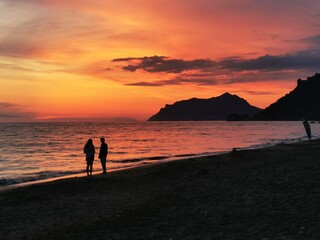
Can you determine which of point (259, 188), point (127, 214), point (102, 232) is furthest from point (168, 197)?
point (102, 232)

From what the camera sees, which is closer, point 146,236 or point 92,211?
point 146,236

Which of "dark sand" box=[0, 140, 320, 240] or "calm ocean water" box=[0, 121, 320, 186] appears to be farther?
"calm ocean water" box=[0, 121, 320, 186]

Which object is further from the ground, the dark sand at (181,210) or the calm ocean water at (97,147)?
the dark sand at (181,210)

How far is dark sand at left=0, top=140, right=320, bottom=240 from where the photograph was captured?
895 cm

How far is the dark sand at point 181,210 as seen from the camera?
8.95m

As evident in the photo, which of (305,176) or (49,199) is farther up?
(305,176)

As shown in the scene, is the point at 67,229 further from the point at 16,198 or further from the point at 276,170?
the point at 276,170

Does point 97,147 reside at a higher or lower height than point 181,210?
lower

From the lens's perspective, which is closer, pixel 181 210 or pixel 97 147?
pixel 181 210

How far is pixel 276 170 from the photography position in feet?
50.7

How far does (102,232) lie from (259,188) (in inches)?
224

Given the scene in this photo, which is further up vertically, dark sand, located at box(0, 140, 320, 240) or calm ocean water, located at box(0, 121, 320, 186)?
dark sand, located at box(0, 140, 320, 240)

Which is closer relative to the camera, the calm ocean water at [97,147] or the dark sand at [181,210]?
the dark sand at [181,210]

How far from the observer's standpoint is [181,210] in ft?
37.5
